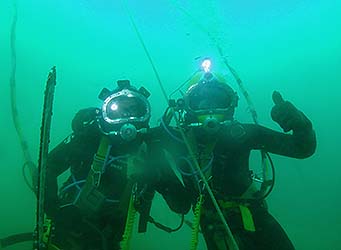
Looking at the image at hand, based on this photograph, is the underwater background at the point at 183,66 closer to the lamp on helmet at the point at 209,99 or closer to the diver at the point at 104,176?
the diver at the point at 104,176

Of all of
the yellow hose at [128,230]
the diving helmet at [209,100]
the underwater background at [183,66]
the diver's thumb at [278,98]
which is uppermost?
the underwater background at [183,66]

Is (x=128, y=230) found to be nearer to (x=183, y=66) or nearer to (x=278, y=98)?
(x=278, y=98)

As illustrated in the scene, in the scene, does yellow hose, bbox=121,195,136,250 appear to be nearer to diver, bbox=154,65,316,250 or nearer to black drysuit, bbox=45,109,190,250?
black drysuit, bbox=45,109,190,250

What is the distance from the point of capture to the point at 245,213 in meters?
3.43

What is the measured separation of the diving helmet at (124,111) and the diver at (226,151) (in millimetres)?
238

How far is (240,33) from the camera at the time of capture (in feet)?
51.5

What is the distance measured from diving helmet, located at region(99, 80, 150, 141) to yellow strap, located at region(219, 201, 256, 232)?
1039 mm

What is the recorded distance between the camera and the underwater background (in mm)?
10375

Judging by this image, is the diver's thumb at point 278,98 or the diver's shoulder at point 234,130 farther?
the diver's shoulder at point 234,130

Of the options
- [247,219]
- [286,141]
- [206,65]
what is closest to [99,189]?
[247,219]

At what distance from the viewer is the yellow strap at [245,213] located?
11.0 feet

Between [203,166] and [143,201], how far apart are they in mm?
635


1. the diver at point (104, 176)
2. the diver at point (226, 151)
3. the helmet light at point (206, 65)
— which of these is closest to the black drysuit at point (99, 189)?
the diver at point (104, 176)

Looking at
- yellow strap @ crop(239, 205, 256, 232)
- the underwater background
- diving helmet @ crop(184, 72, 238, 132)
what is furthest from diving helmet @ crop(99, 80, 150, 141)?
the underwater background
